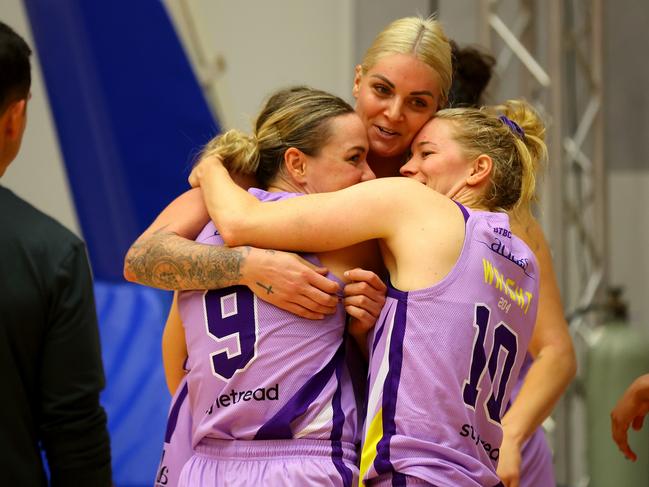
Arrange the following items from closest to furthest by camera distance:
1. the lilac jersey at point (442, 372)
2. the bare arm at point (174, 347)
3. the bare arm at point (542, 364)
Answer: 1. the lilac jersey at point (442, 372)
2. the bare arm at point (174, 347)
3. the bare arm at point (542, 364)

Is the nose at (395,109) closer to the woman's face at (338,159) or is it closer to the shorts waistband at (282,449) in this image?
the woman's face at (338,159)

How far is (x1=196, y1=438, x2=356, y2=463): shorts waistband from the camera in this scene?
5.57 feet

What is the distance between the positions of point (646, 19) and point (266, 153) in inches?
172

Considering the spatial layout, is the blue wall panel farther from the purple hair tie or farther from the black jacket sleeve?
the black jacket sleeve

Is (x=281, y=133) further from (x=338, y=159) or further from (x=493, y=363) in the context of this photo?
(x=493, y=363)

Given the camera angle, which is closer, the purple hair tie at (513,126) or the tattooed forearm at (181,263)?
the tattooed forearm at (181,263)

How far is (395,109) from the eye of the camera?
2.07 meters

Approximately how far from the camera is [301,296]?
5.69ft

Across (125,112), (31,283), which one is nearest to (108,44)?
(125,112)

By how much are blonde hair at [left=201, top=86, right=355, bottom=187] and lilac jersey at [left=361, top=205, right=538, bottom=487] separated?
0.37 m

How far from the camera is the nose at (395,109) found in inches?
81.3

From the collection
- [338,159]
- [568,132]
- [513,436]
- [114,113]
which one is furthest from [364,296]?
[568,132]

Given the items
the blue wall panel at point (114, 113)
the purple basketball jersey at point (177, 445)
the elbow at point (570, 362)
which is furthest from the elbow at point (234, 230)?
the blue wall panel at point (114, 113)

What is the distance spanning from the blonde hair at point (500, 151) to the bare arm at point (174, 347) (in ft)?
2.31
